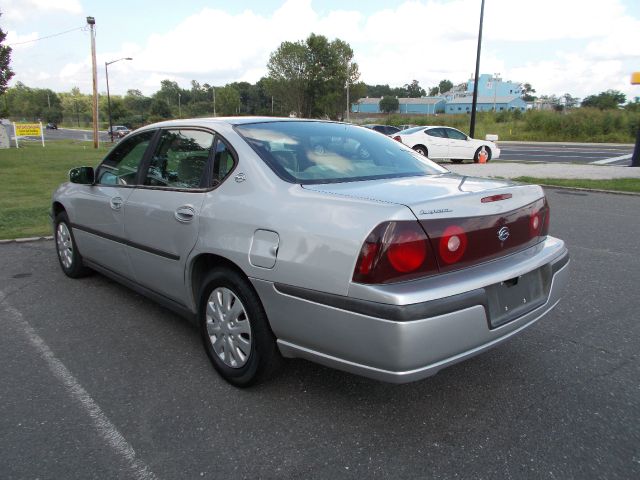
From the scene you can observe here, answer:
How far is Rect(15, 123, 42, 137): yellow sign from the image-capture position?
31.2m

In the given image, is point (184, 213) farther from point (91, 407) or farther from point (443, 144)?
point (443, 144)

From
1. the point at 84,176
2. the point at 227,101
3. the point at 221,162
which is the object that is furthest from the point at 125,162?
the point at 227,101

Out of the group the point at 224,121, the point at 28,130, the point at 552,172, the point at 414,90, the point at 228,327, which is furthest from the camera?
the point at 414,90

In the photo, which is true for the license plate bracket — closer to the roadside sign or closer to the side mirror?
the side mirror

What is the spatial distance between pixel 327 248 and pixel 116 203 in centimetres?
217

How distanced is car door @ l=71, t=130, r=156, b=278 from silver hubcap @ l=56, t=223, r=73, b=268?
0.40 meters

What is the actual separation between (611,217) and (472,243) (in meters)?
6.75

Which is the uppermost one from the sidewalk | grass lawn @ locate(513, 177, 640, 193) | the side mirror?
the side mirror

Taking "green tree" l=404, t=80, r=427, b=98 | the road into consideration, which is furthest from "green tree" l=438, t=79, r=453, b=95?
the road

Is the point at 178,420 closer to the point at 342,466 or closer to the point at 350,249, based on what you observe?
the point at 342,466

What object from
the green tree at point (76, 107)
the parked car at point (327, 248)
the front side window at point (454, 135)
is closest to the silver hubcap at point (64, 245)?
the parked car at point (327, 248)

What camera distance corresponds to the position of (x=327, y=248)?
2322 mm

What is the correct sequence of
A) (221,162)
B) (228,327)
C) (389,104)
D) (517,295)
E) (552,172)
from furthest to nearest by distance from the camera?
(389,104) < (552,172) < (221,162) < (228,327) < (517,295)

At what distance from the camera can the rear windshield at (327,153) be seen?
293 centimetres
